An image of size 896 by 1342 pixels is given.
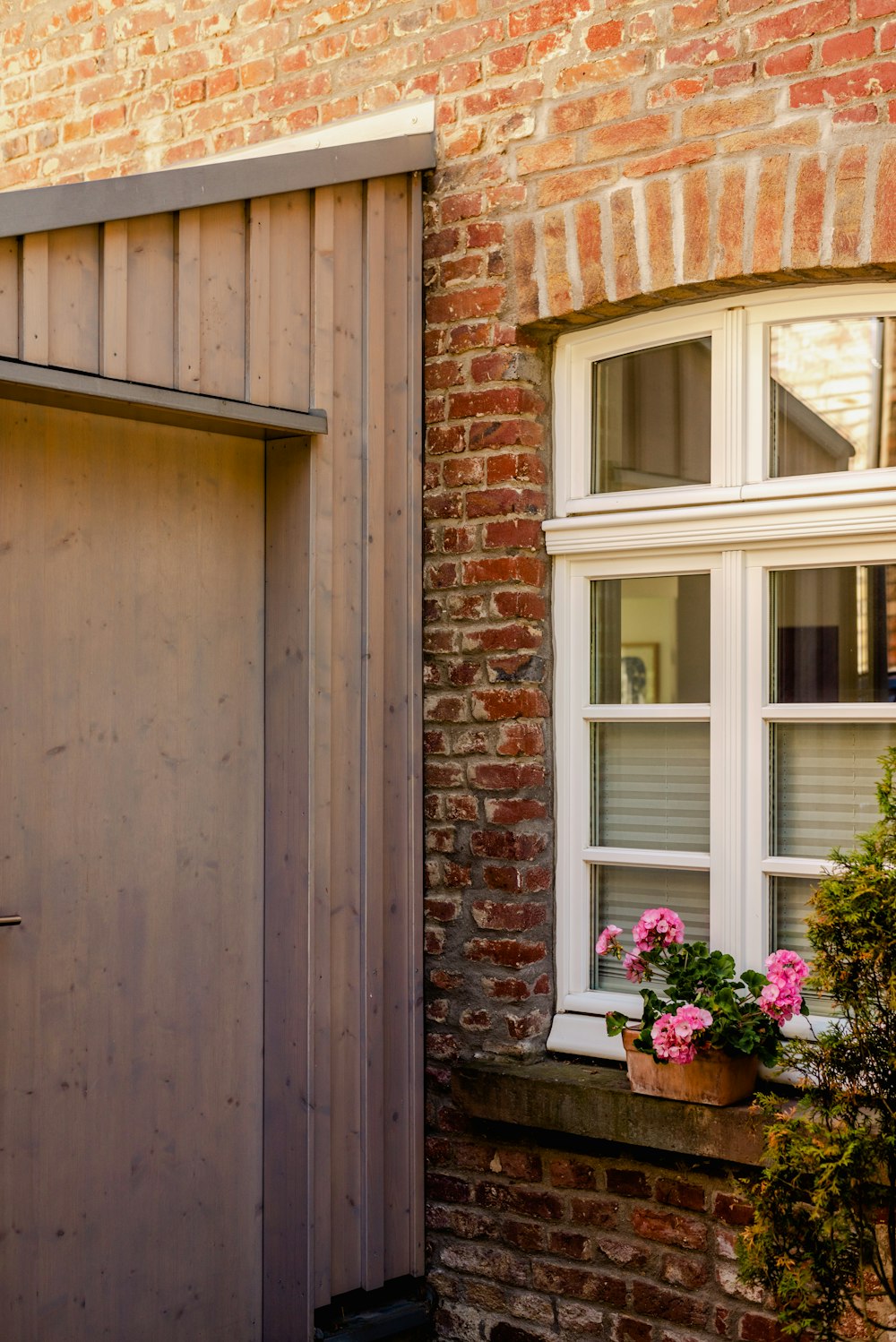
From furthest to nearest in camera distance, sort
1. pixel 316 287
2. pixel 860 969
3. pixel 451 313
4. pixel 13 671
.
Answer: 1. pixel 451 313
2. pixel 316 287
3. pixel 13 671
4. pixel 860 969

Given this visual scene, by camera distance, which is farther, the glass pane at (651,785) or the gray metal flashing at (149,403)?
the glass pane at (651,785)

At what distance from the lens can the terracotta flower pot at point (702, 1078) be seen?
3.38m

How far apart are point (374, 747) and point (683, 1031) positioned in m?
1.18

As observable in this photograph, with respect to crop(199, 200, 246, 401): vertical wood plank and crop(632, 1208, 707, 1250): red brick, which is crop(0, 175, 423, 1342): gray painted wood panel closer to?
crop(199, 200, 246, 401): vertical wood plank

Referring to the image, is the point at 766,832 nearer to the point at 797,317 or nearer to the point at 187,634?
the point at 797,317

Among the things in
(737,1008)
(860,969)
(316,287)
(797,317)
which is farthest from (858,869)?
(316,287)

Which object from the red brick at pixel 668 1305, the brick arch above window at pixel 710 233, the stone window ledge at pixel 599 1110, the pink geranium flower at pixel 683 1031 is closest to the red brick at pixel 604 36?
the brick arch above window at pixel 710 233

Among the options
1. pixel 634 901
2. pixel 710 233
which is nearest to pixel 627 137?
pixel 710 233

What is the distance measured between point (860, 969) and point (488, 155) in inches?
96.7

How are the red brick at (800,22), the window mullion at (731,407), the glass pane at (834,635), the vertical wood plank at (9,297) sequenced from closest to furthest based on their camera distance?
1. the vertical wood plank at (9,297)
2. the red brick at (800,22)
3. the glass pane at (834,635)
4. the window mullion at (731,407)

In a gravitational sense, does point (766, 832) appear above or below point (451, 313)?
below

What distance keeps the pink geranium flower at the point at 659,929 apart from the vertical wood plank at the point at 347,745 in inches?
31.9

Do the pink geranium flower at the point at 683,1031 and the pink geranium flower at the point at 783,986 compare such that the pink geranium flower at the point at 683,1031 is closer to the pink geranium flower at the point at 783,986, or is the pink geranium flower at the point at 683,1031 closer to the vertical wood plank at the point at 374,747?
the pink geranium flower at the point at 783,986

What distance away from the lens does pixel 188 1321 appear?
144 inches
